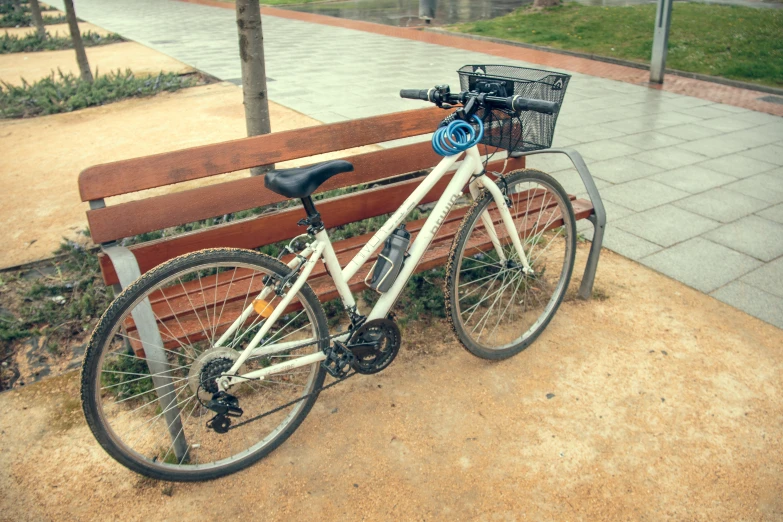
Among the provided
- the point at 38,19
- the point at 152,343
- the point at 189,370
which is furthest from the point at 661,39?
the point at 38,19

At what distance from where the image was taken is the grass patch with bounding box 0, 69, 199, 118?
866 centimetres

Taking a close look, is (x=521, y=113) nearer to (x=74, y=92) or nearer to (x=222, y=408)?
(x=222, y=408)

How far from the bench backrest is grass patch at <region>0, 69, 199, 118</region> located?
22.8 ft

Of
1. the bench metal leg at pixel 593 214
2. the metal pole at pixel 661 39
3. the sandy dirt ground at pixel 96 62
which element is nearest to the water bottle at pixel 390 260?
the bench metal leg at pixel 593 214

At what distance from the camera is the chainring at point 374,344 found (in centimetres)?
273

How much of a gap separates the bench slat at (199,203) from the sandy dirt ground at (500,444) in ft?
2.95

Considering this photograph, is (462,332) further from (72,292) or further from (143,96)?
(143,96)

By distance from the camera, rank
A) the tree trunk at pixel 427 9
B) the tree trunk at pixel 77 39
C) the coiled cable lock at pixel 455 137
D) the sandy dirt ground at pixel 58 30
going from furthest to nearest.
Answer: the sandy dirt ground at pixel 58 30, the tree trunk at pixel 427 9, the tree trunk at pixel 77 39, the coiled cable lock at pixel 455 137

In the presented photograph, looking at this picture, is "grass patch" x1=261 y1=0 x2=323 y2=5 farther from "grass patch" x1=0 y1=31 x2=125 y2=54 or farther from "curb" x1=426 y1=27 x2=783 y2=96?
"curb" x1=426 y1=27 x2=783 y2=96

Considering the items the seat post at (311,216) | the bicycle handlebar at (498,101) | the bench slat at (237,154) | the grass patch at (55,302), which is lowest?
the grass patch at (55,302)

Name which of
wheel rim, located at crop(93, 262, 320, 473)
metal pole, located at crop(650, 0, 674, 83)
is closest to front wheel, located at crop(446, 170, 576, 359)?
wheel rim, located at crop(93, 262, 320, 473)

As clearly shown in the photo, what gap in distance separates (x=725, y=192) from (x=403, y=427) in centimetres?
382

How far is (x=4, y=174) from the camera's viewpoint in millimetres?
6191

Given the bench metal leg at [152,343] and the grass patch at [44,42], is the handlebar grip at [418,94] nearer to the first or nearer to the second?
the bench metal leg at [152,343]
